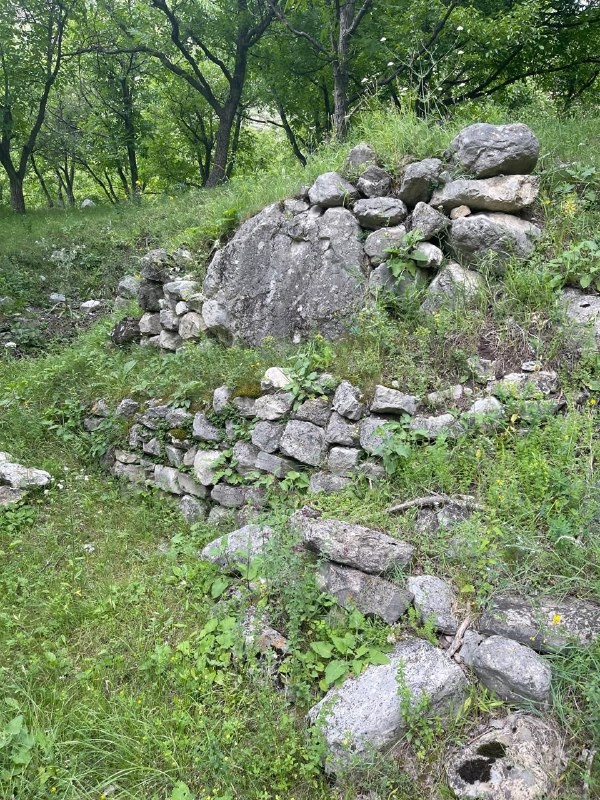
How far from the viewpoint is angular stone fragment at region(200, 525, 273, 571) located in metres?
3.92

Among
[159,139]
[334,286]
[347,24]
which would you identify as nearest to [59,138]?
[159,139]

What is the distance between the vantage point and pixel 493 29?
9.89m

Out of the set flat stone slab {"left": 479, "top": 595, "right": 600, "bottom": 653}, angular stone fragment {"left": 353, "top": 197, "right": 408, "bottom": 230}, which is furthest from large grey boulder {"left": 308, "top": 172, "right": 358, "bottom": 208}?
flat stone slab {"left": 479, "top": 595, "right": 600, "bottom": 653}

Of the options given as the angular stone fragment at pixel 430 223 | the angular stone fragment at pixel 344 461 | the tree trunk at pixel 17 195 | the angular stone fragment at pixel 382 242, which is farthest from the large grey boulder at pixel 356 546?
the tree trunk at pixel 17 195

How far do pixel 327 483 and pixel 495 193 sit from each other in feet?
10.1

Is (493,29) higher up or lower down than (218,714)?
higher up

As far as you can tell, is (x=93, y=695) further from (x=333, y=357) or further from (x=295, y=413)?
(x=333, y=357)

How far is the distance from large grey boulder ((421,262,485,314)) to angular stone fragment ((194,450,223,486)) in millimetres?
2302

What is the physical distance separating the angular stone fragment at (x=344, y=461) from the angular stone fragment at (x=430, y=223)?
7.12 feet

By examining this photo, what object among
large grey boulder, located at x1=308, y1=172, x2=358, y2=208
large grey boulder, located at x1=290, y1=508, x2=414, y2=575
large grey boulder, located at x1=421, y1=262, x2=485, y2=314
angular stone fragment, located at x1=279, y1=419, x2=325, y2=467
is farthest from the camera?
large grey boulder, located at x1=308, y1=172, x2=358, y2=208

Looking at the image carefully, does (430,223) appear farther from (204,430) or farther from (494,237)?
(204,430)

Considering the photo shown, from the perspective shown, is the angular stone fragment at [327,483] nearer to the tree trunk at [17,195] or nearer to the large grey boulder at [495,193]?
the large grey boulder at [495,193]

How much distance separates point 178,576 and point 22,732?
4.65ft

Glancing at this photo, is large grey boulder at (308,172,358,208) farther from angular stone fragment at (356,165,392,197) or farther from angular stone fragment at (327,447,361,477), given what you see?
angular stone fragment at (327,447,361,477)
